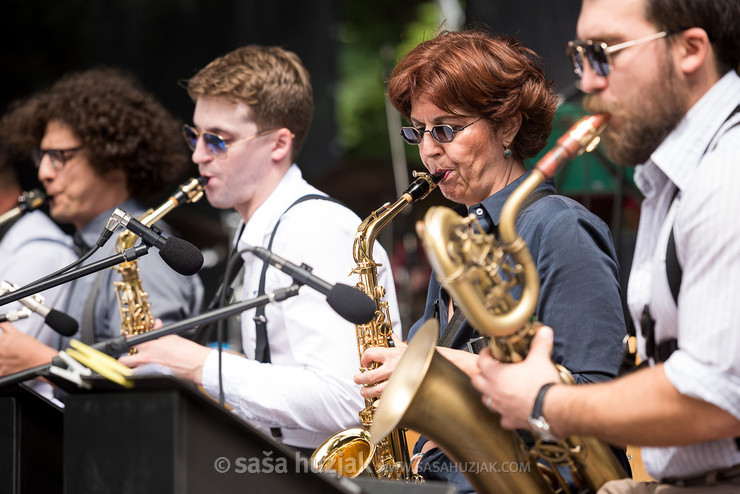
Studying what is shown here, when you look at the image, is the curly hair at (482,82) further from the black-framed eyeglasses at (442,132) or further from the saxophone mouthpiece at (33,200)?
the saxophone mouthpiece at (33,200)

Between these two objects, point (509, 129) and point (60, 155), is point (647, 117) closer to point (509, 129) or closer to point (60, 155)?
point (509, 129)

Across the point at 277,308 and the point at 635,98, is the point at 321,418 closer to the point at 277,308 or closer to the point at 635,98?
the point at 277,308

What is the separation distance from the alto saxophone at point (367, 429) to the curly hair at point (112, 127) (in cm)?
218

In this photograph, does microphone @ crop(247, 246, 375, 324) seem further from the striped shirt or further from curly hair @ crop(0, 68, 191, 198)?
curly hair @ crop(0, 68, 191, 198)

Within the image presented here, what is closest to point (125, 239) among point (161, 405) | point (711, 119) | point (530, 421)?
point (161, 405)

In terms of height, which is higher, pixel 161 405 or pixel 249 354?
pixel 161 405

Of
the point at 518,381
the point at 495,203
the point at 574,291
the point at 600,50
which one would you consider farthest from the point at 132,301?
the point at 600,50

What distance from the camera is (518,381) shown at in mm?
2133

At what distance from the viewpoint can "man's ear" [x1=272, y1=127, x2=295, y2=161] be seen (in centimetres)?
402

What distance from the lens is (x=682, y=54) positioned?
81.0 inches

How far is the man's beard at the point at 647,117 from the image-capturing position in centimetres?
207

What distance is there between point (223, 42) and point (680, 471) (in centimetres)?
633

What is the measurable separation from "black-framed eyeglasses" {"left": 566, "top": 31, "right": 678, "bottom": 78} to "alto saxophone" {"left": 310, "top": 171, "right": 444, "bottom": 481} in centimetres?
107

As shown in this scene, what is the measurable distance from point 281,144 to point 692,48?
2.32 meters
